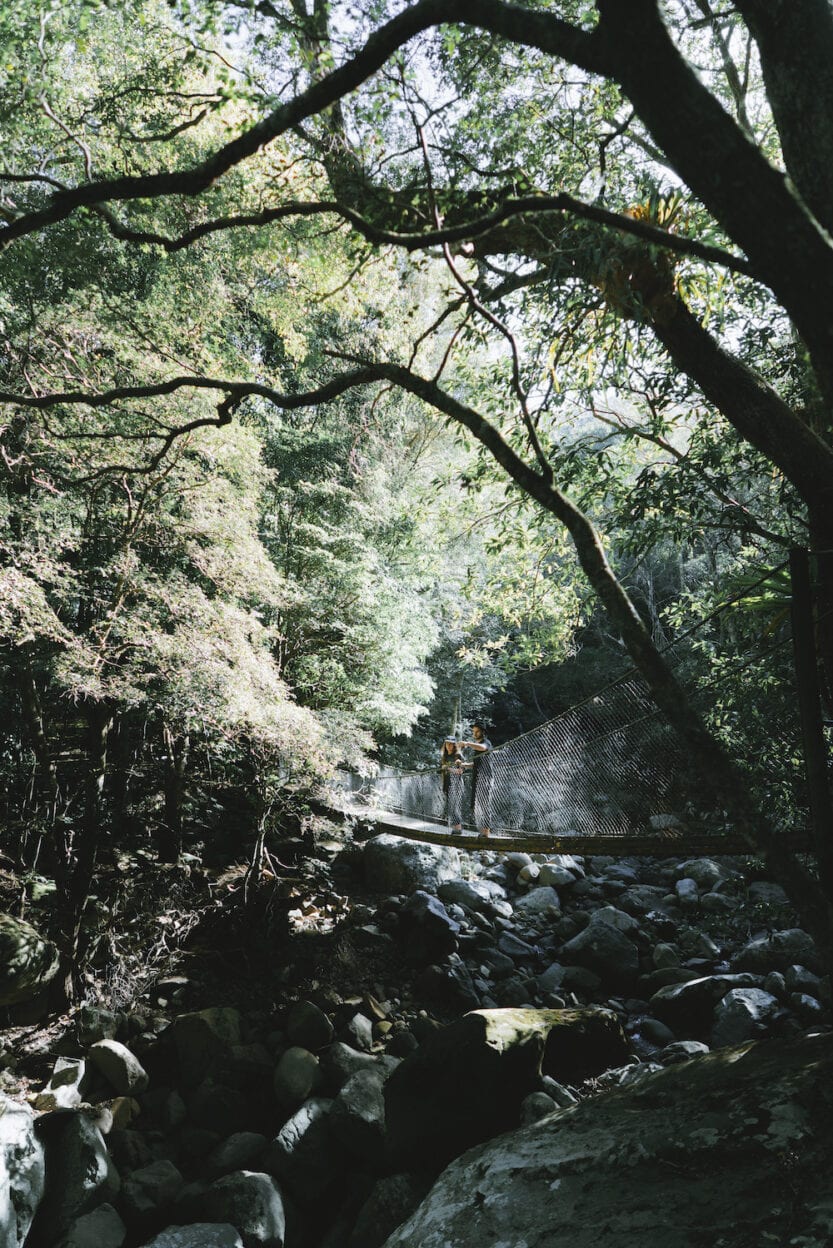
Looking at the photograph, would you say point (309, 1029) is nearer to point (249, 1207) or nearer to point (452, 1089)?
point (249, 1207)

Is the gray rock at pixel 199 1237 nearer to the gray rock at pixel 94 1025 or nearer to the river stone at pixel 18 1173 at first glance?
the river stone at pixel 18 1173

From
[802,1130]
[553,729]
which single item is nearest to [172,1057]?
[553,729]

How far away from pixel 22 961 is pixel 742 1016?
127 inches

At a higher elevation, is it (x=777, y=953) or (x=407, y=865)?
(x=407, y=865)

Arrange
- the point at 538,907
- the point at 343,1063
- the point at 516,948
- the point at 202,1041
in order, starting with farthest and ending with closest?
1. the point at 538,907
2. the point at 516,948
3. the point at 202,1041
4. the point at 343,1063

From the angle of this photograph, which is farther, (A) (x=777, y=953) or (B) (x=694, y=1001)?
(A) (x=777, y=953)

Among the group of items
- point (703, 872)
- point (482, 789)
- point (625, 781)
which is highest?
point (482, 789)

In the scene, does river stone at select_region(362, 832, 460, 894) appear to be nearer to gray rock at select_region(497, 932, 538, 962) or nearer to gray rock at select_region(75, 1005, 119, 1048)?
gray rock at select_region(497, 932, 538, 962)

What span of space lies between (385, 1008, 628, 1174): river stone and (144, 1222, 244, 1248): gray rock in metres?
0.53

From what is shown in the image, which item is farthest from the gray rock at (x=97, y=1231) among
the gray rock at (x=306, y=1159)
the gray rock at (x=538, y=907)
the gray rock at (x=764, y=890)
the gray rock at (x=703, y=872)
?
the gray rock at (x=703, y=872)

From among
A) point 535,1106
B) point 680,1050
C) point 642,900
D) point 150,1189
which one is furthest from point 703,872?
point 150,1189

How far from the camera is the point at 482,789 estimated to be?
527cm

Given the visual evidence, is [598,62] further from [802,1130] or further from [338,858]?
[338,858]

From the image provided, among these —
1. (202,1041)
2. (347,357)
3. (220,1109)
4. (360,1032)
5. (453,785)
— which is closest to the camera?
(347,357)
